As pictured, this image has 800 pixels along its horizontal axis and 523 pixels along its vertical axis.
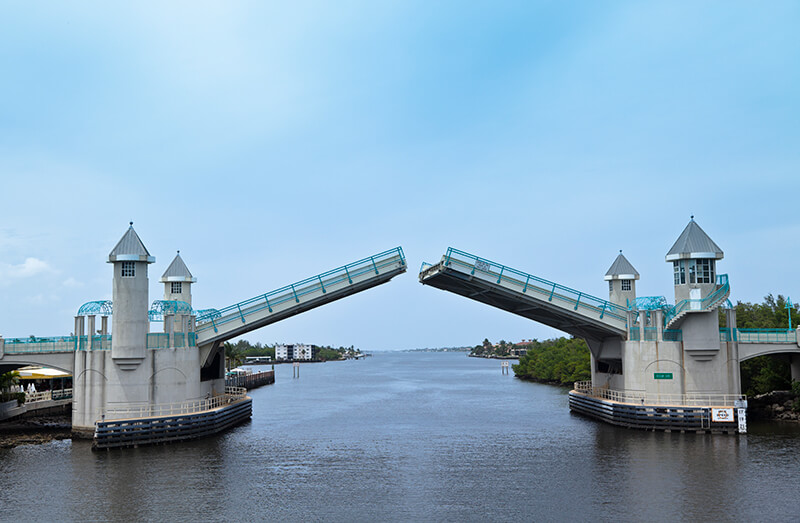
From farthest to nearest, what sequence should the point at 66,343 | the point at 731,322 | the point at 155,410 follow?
1. the point at 731,322
2. the point at 66,343
3. the point at 155,410

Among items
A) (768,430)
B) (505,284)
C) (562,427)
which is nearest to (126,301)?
(505,284)

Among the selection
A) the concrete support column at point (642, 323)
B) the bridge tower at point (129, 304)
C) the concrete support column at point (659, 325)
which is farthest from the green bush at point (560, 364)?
the bridge tower at point (129, 304)

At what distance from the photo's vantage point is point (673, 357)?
30.5m

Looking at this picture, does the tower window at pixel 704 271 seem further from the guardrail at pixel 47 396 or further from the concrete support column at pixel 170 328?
the guardrail at pixel 47 396

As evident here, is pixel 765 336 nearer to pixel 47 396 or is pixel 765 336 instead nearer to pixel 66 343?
pixel 66 343

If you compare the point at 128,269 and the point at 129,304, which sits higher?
the point at 128,269

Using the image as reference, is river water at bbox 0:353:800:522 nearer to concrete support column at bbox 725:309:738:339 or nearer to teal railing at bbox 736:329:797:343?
teal railing at bbox 736:329:797:343

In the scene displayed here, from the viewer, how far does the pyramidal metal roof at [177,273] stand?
38.5 metres

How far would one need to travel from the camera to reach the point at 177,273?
127ft

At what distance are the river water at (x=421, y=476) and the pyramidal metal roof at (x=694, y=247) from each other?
7.79 metres

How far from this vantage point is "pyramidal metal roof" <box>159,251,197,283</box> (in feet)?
126

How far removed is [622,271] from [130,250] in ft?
83.6

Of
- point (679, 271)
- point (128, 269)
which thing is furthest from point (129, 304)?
point (679, 271)

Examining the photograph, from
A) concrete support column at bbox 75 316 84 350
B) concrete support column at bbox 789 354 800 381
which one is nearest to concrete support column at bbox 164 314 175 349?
concrete support column at bbox 75 316 84 350
